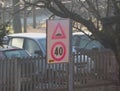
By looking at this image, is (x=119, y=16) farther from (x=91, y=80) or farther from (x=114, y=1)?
(x=91, y=80)

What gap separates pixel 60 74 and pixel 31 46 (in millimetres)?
3873

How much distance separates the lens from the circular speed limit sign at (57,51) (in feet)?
25.6

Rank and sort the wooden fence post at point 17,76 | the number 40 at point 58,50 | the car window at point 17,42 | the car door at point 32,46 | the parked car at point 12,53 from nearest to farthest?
1. the number 40 at point 58,50
2. the wooden fence post at point 17,76
3. the parked car at point 12,53
4. the car door at point 32,46
5. the car window at point 17,42

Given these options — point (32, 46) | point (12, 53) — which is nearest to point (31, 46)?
point (32, 46)

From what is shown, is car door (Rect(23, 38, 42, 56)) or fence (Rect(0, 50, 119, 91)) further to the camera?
car door (Rect(23, 38, 42, 56))

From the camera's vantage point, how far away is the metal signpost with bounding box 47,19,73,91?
7801 mm

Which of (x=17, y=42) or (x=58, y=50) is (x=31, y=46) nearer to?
(x=17, y=42)

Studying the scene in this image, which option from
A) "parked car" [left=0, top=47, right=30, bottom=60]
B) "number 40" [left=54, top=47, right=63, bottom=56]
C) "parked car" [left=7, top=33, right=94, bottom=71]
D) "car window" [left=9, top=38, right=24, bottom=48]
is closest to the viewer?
"number 40" [left=54, top=47, right=63, bottom=56]

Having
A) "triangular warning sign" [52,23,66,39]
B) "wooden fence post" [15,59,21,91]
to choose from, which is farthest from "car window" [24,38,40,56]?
"triangular warning sign" [52,23,66,39]

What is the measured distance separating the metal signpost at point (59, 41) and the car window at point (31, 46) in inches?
295

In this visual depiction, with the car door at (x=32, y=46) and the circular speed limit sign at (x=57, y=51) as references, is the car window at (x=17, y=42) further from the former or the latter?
the circular speed limit sign at (x=57, y=51)

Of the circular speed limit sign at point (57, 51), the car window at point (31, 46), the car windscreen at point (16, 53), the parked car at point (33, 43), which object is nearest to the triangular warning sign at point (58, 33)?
the circular speed limit sign at point (57, 51)

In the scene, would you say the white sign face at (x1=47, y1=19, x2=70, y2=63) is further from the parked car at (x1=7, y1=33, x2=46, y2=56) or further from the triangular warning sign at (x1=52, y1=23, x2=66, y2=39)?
the parked car at (x1=7, y1=33, x2=46, y2=56)

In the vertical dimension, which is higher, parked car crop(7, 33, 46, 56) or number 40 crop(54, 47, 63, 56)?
parked car crop(7, 33, 46, 56)
